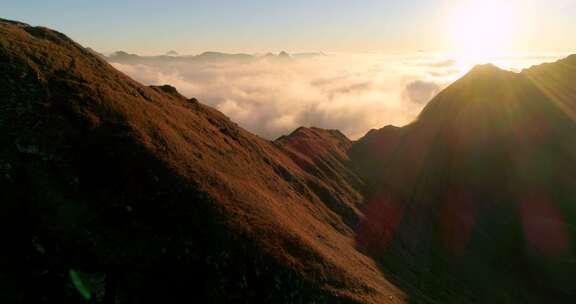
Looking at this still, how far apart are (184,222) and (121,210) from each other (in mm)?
4974

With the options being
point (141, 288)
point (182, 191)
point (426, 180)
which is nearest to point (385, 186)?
point (426, 180)

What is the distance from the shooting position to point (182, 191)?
3356cm

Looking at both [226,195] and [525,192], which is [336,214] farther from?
[525,192]

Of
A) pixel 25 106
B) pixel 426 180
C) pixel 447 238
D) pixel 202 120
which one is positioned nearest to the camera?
pixel 25 106

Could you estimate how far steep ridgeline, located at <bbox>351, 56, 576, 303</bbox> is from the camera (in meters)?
74.2

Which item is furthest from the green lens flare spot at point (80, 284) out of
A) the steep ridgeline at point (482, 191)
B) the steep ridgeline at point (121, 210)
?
the steep ridgeline at point (482, 191)

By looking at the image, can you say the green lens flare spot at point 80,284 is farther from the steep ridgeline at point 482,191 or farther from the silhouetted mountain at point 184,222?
the steep ridgeline at point 482,191

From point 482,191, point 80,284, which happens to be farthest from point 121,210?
point 482,191

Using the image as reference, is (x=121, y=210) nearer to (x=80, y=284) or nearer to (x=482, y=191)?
(x=80, y=284)

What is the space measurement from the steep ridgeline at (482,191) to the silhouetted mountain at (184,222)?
2.34ft

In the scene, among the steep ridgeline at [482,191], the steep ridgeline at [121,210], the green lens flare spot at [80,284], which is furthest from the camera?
the steep ridgeline at [482,191]

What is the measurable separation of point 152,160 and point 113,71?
2088cm

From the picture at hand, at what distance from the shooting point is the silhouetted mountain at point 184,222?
25.5 m

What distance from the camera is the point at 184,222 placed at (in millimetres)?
30641
